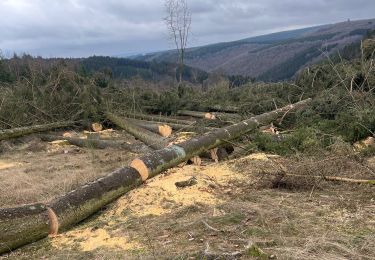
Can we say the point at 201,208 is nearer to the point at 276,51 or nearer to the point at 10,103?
the point at 10,103

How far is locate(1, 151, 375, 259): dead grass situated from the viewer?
324 cm

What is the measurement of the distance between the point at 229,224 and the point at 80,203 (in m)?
1.66

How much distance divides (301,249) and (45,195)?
375 centimetres

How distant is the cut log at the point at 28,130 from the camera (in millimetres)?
9562

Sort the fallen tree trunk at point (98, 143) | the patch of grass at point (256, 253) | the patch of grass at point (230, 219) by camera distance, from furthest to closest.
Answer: the fallen tree trunk at point (98, 143) < the patch of grass at point (230, 219) < the patch of grass at point (256, 253)

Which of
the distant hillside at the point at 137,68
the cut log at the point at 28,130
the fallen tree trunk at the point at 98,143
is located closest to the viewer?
the fallen tree trunk at the point at 98,143

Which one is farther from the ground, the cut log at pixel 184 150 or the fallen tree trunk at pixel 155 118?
the cut log at pixel 184 150

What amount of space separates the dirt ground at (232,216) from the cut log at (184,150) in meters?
0.17

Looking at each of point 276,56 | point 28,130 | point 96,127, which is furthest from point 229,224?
point 276,56

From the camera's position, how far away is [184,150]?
629cm

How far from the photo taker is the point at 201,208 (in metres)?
4.46

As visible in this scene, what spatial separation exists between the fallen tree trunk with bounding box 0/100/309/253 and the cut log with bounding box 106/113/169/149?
191cm

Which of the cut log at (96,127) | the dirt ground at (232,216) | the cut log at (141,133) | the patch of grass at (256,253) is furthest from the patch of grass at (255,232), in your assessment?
the cut log at (96,127)

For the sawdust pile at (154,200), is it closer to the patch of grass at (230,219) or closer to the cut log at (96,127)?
the patch of grass at (230,219)
